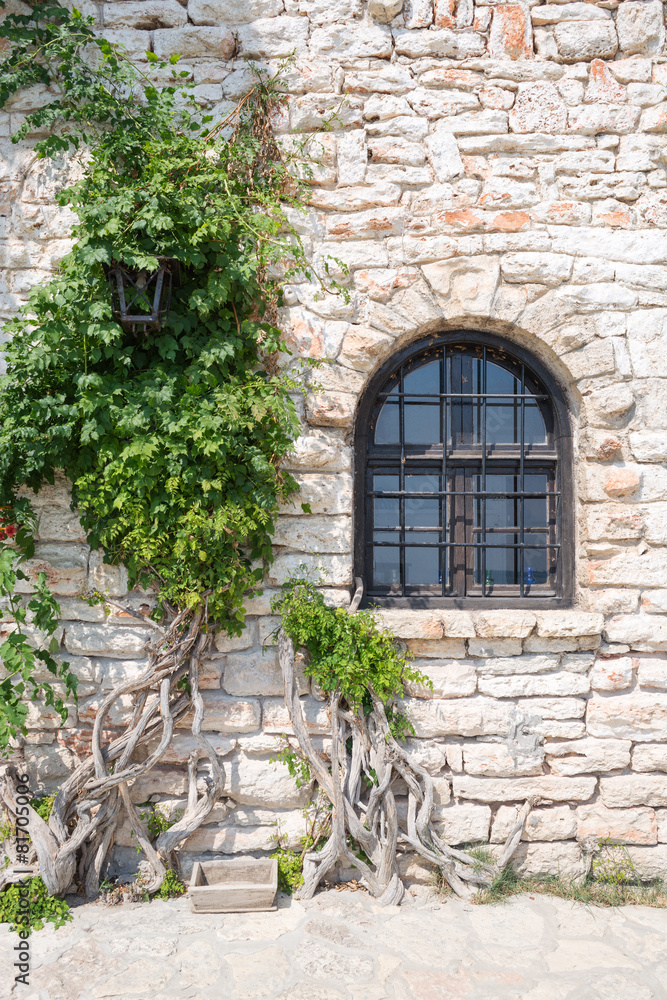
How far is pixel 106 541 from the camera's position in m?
2.65

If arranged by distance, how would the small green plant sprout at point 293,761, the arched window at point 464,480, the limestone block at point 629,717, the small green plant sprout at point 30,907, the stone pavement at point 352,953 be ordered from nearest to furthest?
the stone pavement at point 352,953
the small green plant sprout at point 30,907
the small green plant sprout at point 293,761
the limestone block at point 629,717
the arched window at point 464,480

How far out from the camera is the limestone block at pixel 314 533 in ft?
9.11

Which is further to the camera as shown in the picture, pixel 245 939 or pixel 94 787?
pixel 94 787

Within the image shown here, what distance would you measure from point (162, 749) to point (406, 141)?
2996 mm

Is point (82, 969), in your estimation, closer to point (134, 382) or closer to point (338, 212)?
point (134, 382)

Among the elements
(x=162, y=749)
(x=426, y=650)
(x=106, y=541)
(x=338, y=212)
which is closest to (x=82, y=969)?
(x=162, y=749)

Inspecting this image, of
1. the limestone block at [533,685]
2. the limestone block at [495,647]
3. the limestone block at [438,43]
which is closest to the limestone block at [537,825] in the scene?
the limestone block at [533,685]

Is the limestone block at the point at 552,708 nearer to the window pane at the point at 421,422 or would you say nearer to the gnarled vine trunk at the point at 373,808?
the gnarled vine trunk at the point at 373,808

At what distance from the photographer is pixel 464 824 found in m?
2.74

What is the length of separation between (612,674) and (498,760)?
0.67m

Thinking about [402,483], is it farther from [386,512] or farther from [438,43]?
[438,43]

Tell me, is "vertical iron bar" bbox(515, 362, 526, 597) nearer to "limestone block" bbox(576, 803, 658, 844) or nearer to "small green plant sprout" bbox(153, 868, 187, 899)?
"limestone block" bbox(576, 803, 658, 844)

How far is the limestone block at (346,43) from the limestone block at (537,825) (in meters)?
3.60

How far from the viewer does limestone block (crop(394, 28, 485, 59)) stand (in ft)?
9.25
